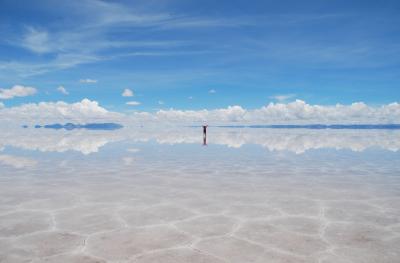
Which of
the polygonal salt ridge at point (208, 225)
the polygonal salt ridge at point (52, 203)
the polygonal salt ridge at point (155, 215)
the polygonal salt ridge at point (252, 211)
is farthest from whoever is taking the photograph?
the polygonal salt ridge at point (52, 203)

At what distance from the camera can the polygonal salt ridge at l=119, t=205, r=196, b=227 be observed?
5668 mm

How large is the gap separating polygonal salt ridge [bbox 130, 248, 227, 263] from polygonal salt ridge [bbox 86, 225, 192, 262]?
0.12m

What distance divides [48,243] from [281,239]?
10.7ft

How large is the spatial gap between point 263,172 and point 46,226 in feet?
23.6

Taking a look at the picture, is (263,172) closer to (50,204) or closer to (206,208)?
(206,208)

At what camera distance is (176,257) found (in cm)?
424

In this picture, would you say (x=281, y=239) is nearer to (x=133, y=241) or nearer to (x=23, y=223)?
(x=133, y=241)

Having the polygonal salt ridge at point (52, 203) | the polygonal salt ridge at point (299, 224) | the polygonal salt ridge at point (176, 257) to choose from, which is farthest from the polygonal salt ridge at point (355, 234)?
the polygonal salt ridge at point (52, 203)

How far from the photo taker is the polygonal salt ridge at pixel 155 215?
18.6ft

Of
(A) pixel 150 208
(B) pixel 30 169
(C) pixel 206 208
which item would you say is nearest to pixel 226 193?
(C) pixel 206 208

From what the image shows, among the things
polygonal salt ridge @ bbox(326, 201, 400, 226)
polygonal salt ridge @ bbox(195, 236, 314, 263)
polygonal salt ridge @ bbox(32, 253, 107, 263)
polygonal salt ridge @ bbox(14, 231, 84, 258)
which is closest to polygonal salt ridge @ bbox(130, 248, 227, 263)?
polygonal salt ridge @ bbox(195, 236, 314, 263)

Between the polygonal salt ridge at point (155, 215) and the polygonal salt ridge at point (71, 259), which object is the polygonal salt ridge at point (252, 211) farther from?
the polygonal salt ridge at point (71, 259)

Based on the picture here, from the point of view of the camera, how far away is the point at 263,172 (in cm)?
1099

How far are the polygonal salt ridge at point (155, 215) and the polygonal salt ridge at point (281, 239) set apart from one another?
1.23 metres
